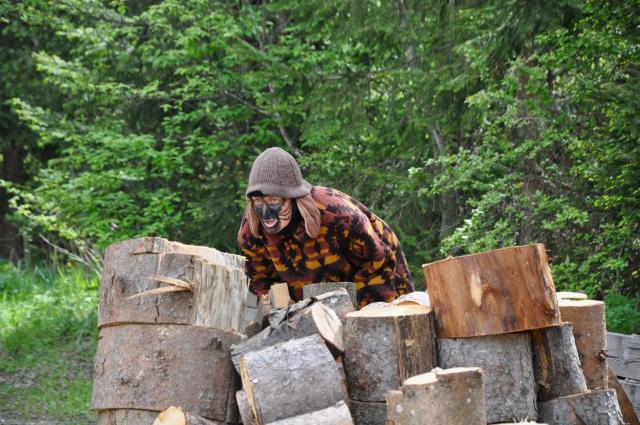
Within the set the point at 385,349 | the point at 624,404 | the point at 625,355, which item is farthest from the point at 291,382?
the point at 625,355

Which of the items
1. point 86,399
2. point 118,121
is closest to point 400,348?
point 86,399

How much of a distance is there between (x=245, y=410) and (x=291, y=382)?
0.27 metres

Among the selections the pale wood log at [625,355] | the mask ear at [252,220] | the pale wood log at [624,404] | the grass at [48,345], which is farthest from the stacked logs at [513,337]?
the grass at [48,345]

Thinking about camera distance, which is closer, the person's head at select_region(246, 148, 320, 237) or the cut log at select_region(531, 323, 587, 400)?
the cut log at select_region(531, 323, 587, 400)

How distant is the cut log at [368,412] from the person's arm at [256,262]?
1.49 meters

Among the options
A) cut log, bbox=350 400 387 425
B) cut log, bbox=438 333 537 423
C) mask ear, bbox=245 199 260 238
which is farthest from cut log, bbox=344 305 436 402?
mask ear, bbox=245 199 260 238

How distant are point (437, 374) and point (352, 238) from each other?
1.73m

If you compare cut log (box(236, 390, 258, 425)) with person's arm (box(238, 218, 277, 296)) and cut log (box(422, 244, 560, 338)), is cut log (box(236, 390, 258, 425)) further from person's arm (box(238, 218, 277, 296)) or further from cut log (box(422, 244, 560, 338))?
person's arm (box(238, 218, 277, 296))

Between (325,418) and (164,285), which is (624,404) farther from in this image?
(164,285)

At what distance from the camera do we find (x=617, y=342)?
5172 mm

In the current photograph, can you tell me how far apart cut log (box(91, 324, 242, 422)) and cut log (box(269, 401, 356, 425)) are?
516 millimetres

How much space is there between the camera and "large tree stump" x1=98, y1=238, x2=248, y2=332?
399cm

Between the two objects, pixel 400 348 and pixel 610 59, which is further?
pixel 610 59

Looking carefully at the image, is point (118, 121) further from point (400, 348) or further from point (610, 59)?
point (400, 348)
